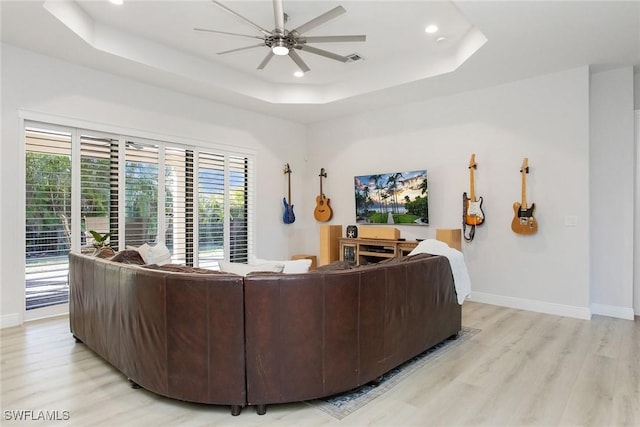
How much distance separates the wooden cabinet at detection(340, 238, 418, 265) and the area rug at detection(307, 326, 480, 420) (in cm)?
208

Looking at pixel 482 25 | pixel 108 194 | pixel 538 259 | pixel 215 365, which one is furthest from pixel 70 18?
pixel 538 259

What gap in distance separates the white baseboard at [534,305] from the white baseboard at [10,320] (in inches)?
210

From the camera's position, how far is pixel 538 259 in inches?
173

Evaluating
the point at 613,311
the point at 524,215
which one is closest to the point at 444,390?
the point at 524,215

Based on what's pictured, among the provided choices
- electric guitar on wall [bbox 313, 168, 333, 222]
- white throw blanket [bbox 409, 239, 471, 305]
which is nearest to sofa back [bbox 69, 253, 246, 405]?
white throw blanket [bbox 409, 239, 471, 305]

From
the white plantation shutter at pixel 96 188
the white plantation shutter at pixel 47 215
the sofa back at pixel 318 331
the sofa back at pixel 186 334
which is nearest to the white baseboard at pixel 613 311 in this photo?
the sofa back at pixel 318 331

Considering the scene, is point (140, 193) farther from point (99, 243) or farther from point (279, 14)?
point (279, 14)

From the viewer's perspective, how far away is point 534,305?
14.4 feet

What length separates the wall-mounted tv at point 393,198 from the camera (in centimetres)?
527

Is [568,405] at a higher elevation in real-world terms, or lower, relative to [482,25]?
lower

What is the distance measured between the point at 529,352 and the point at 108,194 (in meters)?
4.85

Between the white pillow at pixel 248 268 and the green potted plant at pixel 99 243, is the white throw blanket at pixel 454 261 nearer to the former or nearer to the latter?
the white pillow at pixel 248 268

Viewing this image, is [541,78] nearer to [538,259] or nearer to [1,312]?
[538,259]
